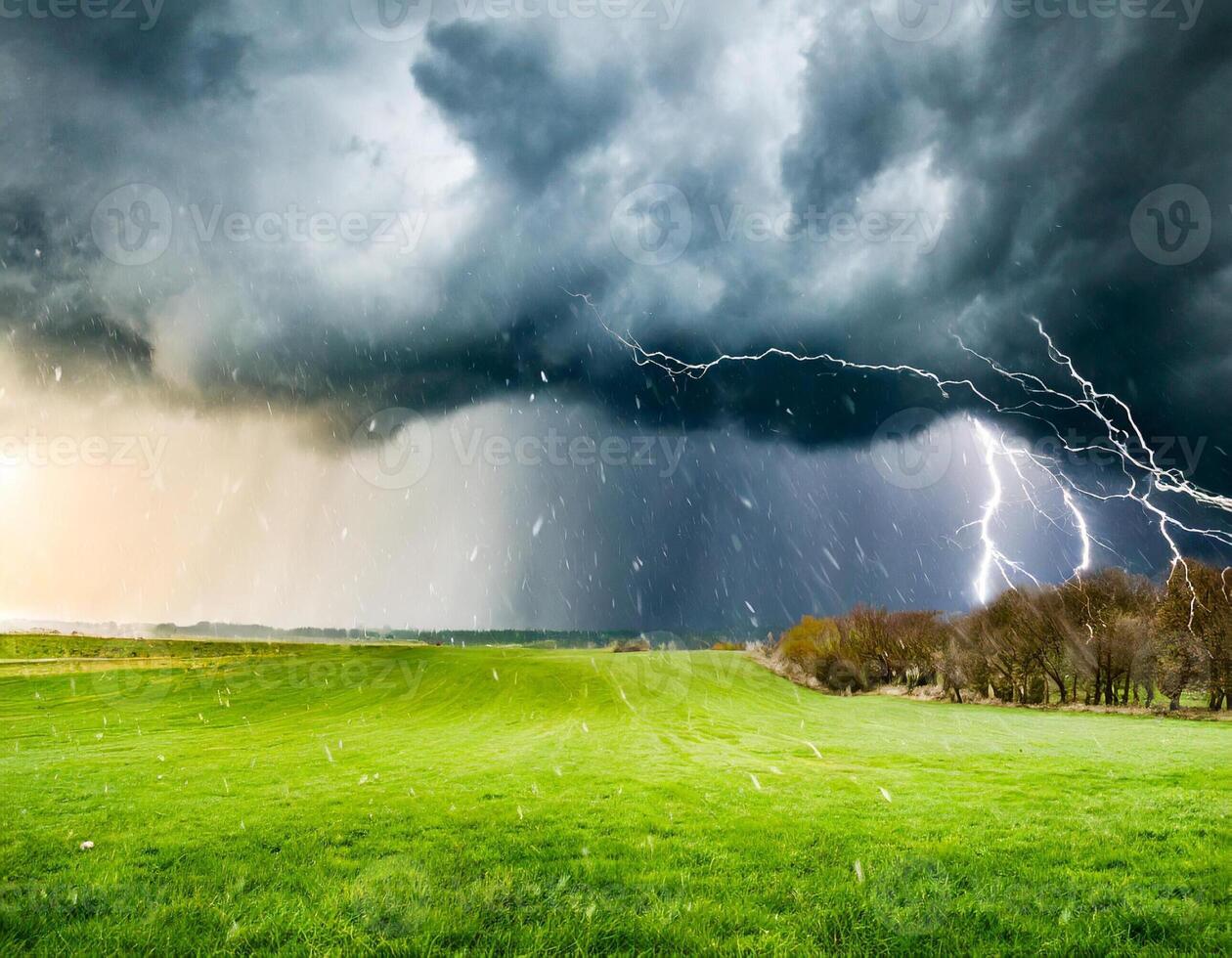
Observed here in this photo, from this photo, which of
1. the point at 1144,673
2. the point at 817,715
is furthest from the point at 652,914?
the point at 1144,673

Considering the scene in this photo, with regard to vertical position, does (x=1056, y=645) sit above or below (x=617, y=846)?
below

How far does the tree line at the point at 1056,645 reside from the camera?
40719 mm

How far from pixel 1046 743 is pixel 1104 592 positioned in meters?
38.3

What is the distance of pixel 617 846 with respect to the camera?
7.53 metres

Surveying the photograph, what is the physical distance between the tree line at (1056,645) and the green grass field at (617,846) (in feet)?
77.9

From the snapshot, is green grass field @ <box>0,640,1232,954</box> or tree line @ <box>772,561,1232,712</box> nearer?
green grass field @ <box>0,640,1232,954</box>

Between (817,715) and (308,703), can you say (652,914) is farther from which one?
(308,703)

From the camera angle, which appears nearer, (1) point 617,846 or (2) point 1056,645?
(1) point 617,846

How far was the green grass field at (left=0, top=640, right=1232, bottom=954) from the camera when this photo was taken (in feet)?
16.0

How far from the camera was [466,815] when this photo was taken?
9.68 meters

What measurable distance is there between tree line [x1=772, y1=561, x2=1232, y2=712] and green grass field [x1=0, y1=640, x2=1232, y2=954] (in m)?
23.7

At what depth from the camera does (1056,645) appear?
163 feet

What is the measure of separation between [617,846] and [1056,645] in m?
57.5

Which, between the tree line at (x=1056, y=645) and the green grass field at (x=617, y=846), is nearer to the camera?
the green grass field at (x=617, y=846)
